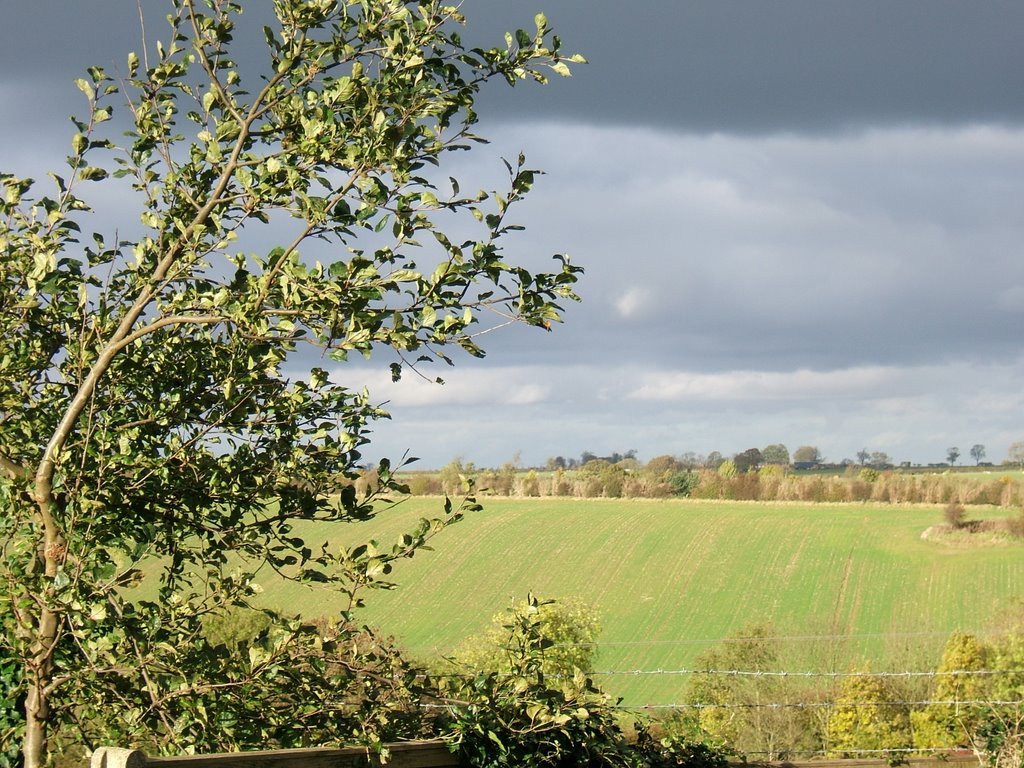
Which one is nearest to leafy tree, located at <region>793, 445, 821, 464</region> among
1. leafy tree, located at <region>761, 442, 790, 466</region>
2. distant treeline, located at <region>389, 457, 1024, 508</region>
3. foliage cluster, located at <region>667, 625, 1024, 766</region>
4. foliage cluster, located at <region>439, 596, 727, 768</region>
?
leafy tree, located at <region>761, 442, 790, 466</region>

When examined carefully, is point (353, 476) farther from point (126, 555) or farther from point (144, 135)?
point (144, 135)

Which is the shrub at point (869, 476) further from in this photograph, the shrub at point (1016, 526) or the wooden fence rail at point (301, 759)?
the wooden fence rail at point (301, 759)

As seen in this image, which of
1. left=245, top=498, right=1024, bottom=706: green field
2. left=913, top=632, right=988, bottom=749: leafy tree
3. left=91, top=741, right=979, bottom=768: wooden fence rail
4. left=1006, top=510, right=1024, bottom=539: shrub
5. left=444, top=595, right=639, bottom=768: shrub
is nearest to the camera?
left=91, top=741, right=979, bottom=768: wooden fence rail

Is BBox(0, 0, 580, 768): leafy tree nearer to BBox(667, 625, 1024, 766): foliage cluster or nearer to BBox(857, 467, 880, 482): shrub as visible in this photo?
BBox(667, 625, 1024, 766): foliage cluster

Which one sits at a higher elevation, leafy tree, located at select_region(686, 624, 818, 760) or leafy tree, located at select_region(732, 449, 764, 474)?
leafy tree, located at select_region(732, 449, 764, 474)

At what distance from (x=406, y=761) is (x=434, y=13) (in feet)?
10.9

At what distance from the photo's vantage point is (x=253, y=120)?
502cm

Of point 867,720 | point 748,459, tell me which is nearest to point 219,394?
point 867,720

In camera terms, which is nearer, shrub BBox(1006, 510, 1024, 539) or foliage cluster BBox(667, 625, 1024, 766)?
foliage cluster BBox(667, 625, 1024, 766)

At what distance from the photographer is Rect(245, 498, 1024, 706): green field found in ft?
189

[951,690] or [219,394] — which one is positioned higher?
[219,394]

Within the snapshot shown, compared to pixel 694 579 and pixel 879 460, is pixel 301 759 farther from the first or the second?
pixel 879 460

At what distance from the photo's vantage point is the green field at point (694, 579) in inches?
2267

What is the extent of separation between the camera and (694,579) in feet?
232
